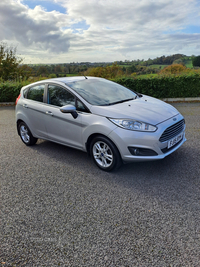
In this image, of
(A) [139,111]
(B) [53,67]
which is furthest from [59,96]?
(B) [53,67]

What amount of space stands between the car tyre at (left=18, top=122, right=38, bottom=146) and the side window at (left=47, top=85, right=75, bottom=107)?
1.23 m

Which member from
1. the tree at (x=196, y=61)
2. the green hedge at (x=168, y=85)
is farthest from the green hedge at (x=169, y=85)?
the tree at (x=196, y=61)

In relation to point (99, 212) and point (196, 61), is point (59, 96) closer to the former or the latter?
point (99, 212)

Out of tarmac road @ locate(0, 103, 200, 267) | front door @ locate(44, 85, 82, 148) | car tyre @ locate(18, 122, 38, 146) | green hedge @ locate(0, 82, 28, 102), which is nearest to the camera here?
tarmac road @ locate(0, 103, 200, 267)

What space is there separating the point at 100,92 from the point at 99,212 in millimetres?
2571

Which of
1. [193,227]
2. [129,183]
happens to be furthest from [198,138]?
[193,227]

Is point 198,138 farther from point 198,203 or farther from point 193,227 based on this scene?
point 193,227

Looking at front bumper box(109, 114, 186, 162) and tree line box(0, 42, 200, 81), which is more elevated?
tree line box(0, 42, 200, 81)

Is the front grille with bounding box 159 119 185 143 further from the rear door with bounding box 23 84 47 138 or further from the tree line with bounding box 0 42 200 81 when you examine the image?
the tree line with bounding box 0 42 200 81

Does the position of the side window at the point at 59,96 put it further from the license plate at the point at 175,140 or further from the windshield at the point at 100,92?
the license plate at the point at 175,140

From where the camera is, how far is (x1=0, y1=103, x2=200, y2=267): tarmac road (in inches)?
99.9

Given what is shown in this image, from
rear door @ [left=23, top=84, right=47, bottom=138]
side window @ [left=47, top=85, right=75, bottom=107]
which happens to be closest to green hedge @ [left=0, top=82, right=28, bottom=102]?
rear door @ [left=23, top=84, right=47, bottom=138]

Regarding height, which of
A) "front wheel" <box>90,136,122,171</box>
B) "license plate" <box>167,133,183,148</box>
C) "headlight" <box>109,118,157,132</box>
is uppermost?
"headlight" <box>109,118,157,132</box>

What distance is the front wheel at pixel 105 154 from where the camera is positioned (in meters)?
4.09
